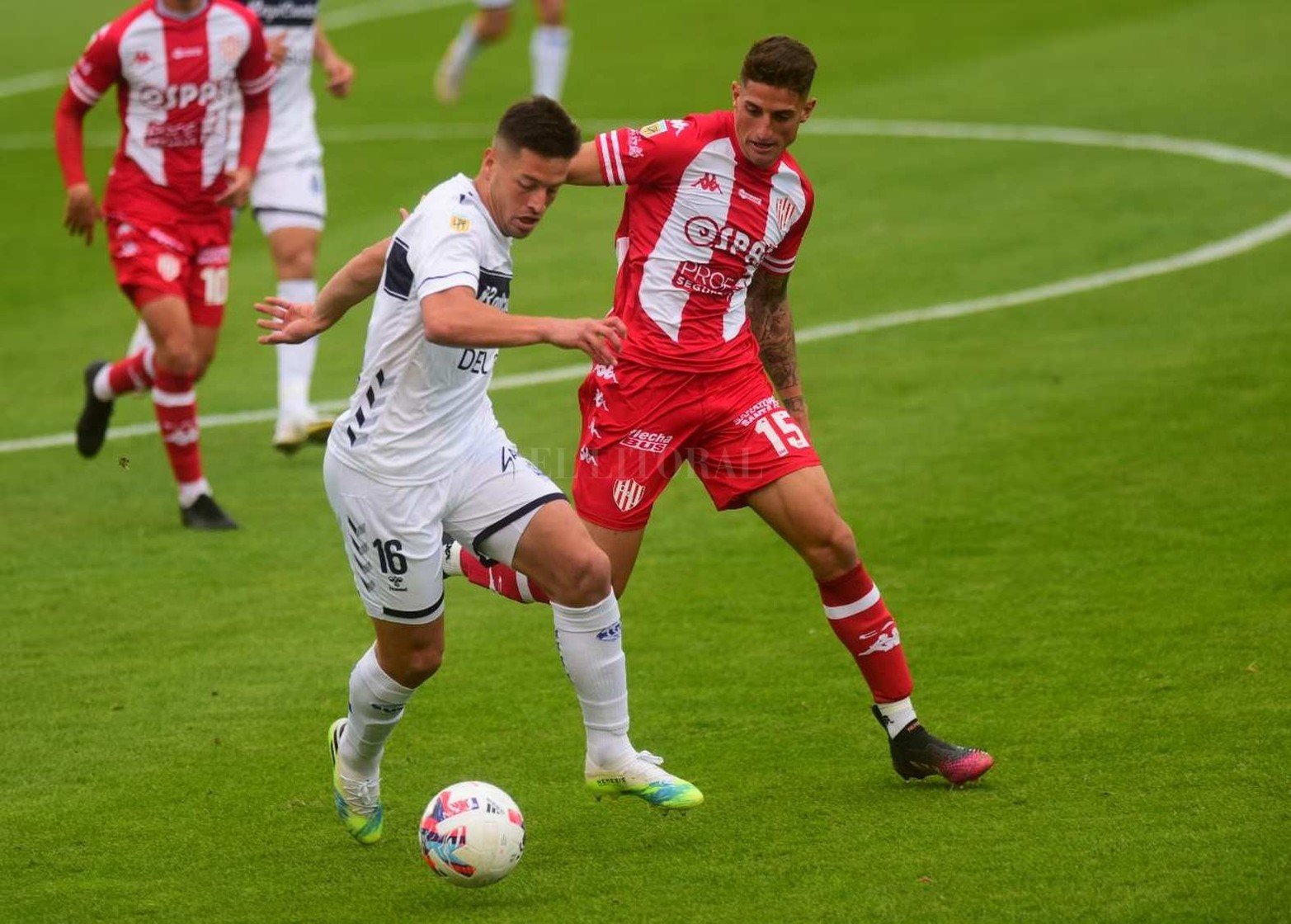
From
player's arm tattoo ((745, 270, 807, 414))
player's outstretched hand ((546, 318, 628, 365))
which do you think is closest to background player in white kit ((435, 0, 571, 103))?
player's arm tattoo ((745, 270, 807, 414))

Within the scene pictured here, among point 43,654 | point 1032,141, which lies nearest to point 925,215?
point 1032,141

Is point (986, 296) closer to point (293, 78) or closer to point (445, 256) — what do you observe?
point (293, 78)

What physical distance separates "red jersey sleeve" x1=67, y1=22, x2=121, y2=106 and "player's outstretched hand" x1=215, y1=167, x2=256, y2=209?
773 mm

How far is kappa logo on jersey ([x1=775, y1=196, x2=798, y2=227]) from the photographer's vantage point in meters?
6.74

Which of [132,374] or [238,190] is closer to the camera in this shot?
[238,190]

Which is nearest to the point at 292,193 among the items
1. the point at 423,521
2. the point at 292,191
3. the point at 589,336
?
the point at 292,191

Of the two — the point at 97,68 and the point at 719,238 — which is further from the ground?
the point at 719,238

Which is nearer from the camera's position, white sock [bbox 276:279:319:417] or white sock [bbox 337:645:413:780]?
white sock [bbox 337:645:413:780]

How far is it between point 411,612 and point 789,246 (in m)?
1.98

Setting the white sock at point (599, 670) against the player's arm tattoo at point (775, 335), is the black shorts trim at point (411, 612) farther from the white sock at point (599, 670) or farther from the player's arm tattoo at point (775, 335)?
the player's arm tattoo at point (775, 335)

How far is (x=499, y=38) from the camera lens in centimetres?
1945

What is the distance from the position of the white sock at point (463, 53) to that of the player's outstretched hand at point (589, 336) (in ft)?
48.9

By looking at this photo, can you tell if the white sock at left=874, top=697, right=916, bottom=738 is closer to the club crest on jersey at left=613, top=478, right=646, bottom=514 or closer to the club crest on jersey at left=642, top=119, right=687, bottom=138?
the club crest on jersey at left=613, top=478, right=646, bottom=514

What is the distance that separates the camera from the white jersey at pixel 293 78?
37.3ft
